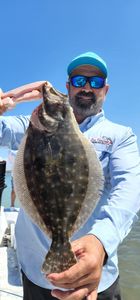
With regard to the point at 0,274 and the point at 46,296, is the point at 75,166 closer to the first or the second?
the point at 46,296

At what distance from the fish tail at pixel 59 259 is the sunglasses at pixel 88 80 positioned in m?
1.61

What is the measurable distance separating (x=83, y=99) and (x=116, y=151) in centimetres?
61

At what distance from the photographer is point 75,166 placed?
5.91ft

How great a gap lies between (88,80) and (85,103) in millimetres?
193

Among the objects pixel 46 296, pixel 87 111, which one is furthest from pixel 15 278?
pixel 87 111

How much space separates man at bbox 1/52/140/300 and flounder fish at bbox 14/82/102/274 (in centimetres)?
14

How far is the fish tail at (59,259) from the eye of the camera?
153 cm

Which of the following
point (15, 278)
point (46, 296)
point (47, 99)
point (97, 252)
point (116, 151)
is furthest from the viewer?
point (15, 278)

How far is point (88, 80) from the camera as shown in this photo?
2916 millimetres

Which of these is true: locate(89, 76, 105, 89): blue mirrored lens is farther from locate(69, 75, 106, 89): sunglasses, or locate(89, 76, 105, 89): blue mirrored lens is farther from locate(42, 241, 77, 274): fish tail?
locate(42, 241, 77, 274): fish tail

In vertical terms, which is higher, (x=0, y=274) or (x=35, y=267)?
(x=35, y=267)

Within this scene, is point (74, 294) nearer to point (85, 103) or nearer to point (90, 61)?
point (85, 103)

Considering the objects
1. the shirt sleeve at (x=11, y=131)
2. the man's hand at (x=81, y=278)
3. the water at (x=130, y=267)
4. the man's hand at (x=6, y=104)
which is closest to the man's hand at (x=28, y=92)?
the man's hand at (x=6, y=104)

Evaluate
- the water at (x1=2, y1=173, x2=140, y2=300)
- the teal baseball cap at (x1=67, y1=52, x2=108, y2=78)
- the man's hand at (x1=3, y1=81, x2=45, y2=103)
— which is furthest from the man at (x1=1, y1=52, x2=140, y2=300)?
the water at (x1=2, y1=173, x2=140, y2=300)
